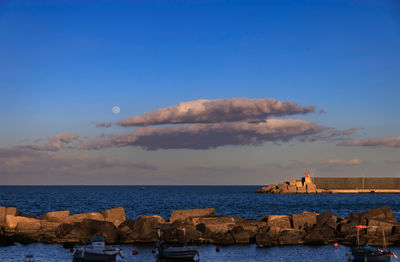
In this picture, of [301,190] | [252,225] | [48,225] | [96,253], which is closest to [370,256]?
[252,225]

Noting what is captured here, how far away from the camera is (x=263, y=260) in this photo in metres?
35.8

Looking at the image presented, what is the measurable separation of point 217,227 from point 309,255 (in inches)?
386

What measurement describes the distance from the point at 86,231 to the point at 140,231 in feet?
16.4

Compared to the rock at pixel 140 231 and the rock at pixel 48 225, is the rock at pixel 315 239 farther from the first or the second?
the rock at pixel 48 225

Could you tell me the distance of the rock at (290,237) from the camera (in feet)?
138

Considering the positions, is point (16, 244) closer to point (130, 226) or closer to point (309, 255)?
point (130, 226)

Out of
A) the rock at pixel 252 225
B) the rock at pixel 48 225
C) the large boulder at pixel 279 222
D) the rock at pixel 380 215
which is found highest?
the rock at pixel 380 215

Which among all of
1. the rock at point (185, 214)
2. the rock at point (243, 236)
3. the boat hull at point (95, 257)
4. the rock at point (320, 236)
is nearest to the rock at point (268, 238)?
the rock at point (243, 236)

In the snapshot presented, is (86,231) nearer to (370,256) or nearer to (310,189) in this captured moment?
(370,256)

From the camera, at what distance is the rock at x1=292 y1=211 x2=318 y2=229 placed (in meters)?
46.1

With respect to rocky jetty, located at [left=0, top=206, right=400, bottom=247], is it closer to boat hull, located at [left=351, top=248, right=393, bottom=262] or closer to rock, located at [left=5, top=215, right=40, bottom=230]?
rock, located at [left=5, top=215, right=40, bottom=230]

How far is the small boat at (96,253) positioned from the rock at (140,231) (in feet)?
24.2

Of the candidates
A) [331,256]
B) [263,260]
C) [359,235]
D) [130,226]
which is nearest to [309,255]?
[331,256]

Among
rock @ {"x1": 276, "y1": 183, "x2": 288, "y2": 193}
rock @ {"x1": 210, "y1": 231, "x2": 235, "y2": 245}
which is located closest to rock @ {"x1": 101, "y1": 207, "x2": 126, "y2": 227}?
rock @ {"x1": 210, "y1": 231, "x2": 235, "y2": 245}
